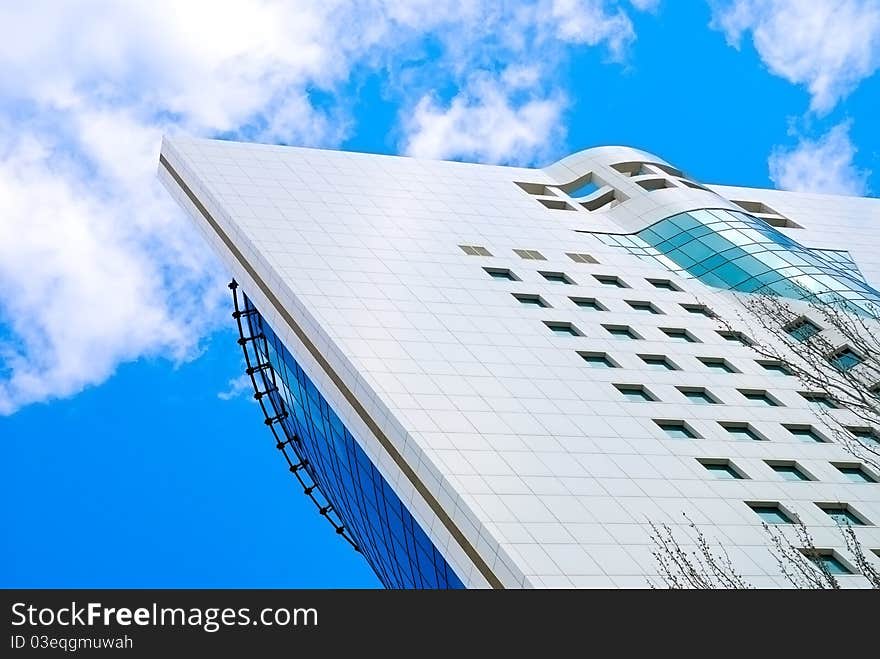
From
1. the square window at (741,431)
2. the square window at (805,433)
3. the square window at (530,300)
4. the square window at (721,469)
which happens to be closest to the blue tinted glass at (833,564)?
the square window at (721,469)

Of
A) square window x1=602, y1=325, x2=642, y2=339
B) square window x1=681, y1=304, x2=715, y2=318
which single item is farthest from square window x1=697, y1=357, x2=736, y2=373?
square window x1=681, y1=304, x2=715, y2=318

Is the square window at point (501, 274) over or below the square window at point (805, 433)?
over

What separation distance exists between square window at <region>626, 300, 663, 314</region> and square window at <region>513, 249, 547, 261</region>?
13.0 ft

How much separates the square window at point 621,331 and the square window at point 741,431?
207 inches

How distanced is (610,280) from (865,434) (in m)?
11.2

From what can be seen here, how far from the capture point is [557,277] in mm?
37875

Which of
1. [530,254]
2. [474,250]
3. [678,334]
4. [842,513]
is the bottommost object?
[842,513]

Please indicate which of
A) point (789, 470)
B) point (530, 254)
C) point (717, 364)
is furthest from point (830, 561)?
point (530, 254)

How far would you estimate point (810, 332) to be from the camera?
115ft

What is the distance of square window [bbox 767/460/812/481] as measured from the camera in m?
27.8

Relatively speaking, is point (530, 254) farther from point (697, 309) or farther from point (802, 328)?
point (802, 328)

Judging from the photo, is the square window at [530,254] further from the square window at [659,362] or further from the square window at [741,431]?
the square window at [741,431]

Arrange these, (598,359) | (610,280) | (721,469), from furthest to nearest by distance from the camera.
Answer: (610,280), (598,359), (721,469)

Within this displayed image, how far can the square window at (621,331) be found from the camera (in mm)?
34250
